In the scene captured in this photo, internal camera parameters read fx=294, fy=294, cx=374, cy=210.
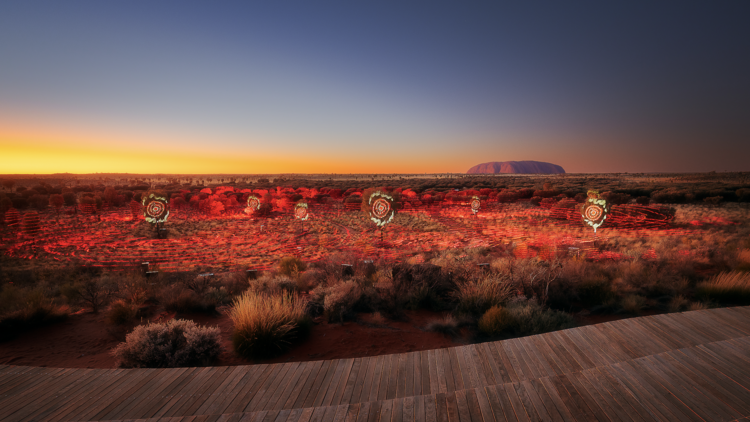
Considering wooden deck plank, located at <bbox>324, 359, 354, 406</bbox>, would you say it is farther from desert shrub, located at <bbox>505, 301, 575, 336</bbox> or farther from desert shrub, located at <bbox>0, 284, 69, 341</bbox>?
desert shrub, located at <bbox>0, 284, 69, 341</bbox>

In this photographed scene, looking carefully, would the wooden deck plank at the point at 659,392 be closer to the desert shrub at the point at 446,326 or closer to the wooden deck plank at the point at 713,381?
the wooden deck plank at the point at 713,381

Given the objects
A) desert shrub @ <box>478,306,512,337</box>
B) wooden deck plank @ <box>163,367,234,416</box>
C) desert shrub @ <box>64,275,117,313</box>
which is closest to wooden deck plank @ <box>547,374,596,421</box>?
desert shrub @ <box>478,306,512,337</box>

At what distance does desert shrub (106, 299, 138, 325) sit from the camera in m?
6.98

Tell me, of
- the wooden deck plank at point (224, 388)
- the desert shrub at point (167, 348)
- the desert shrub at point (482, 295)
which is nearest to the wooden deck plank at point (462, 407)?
the wooden deck plank at point (224, 388)

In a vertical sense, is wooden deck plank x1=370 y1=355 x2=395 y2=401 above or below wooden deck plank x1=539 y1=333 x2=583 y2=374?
below

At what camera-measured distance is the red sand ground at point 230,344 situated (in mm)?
5613

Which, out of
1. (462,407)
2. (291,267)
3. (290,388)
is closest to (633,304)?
(462,407)

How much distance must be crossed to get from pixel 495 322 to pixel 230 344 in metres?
5.48

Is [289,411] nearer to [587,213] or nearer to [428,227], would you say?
[587,213]

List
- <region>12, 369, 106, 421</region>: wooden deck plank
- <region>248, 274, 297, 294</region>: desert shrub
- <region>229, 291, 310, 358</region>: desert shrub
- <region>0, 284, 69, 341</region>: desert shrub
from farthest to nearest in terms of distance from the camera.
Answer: <region>248, 274, 297, 294</region>: desert shrub < <region>0, 284, 69, 341</region>: desert shrub < <region>229, 291, 310, 358</region>: desert shrub < <region>12, 369, 106, 421</region>: wooden deck plank

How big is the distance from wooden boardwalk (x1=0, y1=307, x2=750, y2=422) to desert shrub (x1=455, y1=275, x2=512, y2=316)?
213cm

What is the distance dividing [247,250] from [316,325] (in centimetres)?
1059

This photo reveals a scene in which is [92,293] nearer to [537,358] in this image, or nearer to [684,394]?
[537,358]

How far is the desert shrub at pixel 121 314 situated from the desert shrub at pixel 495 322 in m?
8.16
